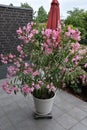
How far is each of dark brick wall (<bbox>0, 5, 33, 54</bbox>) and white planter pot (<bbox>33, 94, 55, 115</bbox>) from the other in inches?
79.6

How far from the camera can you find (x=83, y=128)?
2.13m

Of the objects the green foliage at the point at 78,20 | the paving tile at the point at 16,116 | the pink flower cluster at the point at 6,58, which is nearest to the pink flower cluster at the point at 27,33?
the pink flower cluster at the point at 6,58

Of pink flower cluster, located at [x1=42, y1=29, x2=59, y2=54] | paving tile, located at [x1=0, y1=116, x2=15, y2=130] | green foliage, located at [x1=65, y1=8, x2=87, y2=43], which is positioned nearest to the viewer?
pink flower cluster, located at [x1=42, y1=29, x2=59, y2=54]

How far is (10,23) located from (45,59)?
2.20 m

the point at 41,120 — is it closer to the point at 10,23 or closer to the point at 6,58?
the point at 6,58

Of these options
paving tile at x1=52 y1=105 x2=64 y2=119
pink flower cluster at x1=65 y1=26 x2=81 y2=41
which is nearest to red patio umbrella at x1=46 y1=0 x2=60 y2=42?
pink flower cluster at x1=65 y1=26 x2=81 y2=41

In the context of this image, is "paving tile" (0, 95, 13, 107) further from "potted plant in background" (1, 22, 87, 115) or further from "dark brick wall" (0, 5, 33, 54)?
"dark brick wall" (0, 5, 33, 54)

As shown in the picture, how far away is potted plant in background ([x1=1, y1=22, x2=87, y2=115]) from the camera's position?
6.07ft

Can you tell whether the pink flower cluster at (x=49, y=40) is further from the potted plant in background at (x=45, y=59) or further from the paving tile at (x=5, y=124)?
the paving tile at (x=5, y=124)

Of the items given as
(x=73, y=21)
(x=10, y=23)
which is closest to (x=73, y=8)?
(x=73, y=21)

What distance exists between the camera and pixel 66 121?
2260 mm

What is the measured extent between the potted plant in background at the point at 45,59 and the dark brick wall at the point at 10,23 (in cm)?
179

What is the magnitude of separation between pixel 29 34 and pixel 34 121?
1289mm

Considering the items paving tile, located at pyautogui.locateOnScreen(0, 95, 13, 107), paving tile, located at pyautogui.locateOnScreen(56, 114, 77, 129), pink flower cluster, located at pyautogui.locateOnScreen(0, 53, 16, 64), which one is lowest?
paving tile, located at pyautogui.locateOnScreen(56, 114, 77, 129)
